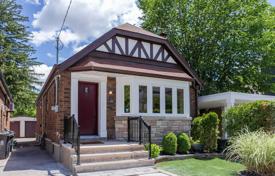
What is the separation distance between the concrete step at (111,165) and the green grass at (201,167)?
533mm

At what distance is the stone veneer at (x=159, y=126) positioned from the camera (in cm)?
1097

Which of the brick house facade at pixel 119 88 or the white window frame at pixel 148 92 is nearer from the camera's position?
the brick house facade at pixel 119 88

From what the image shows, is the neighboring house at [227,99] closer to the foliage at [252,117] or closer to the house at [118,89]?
the foliage at [252,117]

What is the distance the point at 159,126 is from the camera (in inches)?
455

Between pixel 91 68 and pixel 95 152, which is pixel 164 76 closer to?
pixel 91 68

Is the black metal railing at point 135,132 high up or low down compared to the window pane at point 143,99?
down

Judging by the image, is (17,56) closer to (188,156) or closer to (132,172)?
(188,156)

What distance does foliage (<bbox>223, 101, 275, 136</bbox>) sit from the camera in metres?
9.98

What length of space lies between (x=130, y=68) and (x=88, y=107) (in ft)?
7.46

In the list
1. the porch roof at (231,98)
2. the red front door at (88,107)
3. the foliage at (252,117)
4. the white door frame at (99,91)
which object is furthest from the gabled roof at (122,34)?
the foliage at (252,117)

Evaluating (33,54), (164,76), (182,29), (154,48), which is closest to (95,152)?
(164,76)

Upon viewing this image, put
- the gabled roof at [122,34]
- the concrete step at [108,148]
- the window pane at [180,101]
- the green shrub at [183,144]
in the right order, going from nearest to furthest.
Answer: the concrete step at [108,148]
the gabled roof at [122,34]
the green shrub at [183,144]
the window pane at [180,101]

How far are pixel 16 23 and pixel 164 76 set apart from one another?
2178 cm

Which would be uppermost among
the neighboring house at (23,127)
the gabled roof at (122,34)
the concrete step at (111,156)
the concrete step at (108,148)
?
the gabled roof at (122,34)
